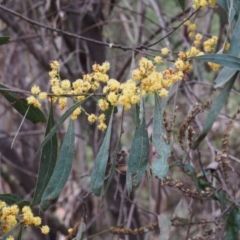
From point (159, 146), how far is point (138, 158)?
39 millimetres

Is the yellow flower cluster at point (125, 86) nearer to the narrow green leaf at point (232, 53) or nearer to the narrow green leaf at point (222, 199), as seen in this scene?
the narrow green leaf at point (232, 53)

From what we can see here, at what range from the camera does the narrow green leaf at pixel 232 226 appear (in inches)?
41.8

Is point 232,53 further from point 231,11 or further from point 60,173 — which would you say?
point 60,173

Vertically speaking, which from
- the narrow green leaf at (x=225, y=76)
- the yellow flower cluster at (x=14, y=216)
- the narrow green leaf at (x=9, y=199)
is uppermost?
the narrow green leaf at (x=225, y=76)

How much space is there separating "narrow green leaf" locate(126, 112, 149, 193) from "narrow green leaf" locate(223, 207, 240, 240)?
32 centimetres

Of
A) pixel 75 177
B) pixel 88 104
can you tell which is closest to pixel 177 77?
pixel 88 104

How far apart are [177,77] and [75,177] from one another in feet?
5.08

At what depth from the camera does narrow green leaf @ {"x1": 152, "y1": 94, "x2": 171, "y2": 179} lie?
81 cm

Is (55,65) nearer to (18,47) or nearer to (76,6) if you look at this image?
(76,6)

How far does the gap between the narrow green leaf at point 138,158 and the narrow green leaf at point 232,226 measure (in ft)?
1.03

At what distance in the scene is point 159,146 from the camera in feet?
2.73

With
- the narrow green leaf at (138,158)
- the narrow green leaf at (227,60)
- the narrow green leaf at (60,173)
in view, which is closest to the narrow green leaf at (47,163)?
the narrow green leaf at (60,173)

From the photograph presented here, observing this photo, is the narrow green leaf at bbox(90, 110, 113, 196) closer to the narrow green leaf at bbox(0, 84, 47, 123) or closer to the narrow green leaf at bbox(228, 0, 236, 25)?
the narrow green leaf at bbox(0, 84, 47, 123)

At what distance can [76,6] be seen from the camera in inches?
77.4
